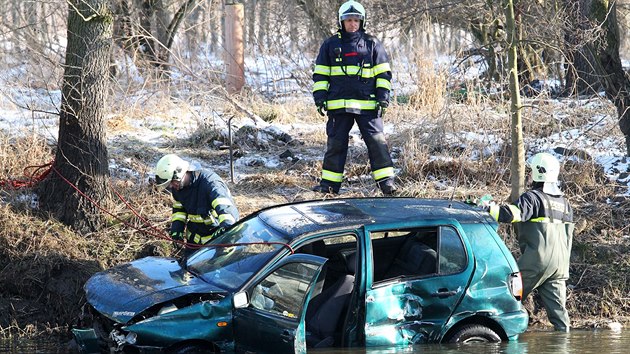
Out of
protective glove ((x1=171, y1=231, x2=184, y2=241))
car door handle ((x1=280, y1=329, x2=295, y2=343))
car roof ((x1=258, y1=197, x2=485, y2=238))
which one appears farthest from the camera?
protective glove ((x1=171, y1=231, x2=184, y2=241))

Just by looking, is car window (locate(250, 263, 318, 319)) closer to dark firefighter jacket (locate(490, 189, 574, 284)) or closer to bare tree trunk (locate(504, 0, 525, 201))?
dark firefighter jacket (locate(490, 189, 574, 284))

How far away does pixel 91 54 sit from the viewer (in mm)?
9906

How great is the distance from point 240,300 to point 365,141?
443 cm

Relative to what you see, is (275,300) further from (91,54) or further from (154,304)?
(91,54)

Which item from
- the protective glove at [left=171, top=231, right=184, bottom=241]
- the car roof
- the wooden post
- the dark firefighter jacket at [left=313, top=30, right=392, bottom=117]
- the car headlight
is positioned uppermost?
the wooden post

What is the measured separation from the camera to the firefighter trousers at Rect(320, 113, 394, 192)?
34.5ft

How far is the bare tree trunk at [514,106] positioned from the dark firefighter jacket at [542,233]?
173 centimetres

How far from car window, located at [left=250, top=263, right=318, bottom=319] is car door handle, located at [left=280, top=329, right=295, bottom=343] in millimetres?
134

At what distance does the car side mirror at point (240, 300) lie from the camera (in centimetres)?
653

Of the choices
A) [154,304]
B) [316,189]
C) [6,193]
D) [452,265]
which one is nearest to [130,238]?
[6,193]

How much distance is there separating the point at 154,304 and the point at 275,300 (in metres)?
0.87

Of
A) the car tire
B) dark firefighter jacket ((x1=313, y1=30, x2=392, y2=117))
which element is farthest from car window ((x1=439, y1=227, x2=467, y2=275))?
dark firefighter jacket ((x1=313, y1=30, x2=392, y2=117))

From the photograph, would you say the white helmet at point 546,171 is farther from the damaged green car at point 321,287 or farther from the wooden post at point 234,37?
the wooden post at point 234,37

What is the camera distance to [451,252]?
23.8 feet
